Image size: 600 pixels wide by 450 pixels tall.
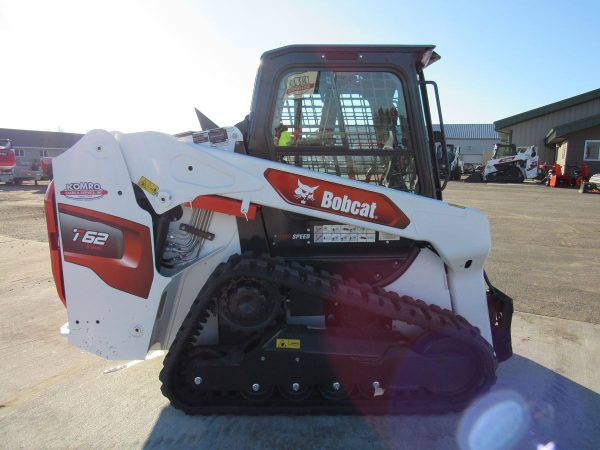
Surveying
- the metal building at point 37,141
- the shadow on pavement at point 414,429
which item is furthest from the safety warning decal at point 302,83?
the metal building at point 37,141

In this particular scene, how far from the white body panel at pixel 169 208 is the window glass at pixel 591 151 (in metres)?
28.9

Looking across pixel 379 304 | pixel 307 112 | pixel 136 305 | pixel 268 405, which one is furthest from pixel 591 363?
pixel 136 305

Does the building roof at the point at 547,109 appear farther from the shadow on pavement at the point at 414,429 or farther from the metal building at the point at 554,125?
the shadow on pavement at the point at 414,429

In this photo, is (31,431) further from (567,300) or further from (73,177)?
(567,300)

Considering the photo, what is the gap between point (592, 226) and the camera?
10055mm

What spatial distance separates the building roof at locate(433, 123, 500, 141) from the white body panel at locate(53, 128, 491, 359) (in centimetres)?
6007

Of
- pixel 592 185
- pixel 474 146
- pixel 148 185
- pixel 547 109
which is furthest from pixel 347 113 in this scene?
pixel 474 146

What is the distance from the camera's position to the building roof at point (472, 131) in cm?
6044

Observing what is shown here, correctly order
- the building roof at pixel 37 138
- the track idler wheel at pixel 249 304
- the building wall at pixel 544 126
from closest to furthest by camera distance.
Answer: the track idler wheel at pixel 249 304, the building wall at pixel 544 126, the building roof at pixel 37 138

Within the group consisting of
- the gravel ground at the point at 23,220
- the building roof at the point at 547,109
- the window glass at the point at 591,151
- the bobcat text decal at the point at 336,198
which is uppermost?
the building roof at the point at 547,109

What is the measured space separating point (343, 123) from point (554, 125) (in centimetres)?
3314

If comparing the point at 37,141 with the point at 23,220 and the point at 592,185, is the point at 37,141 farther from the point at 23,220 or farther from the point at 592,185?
the point at 592,185

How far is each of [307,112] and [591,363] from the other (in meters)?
3.02

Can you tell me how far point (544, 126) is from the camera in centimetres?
3069
